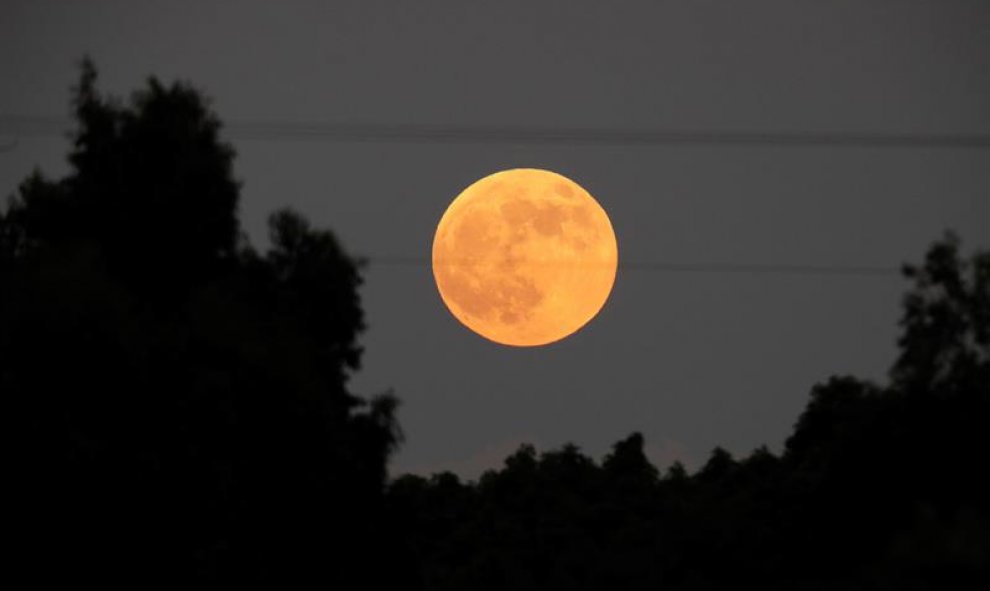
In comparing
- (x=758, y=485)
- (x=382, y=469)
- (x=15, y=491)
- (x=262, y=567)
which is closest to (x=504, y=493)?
(x=758, y=485)

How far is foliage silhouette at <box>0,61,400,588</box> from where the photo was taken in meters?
41.8

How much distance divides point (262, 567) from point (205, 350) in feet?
19.2

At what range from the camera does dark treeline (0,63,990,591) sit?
136ft

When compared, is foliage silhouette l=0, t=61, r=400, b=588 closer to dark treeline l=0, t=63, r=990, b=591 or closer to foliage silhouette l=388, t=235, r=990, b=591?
dark treeline l=0, t=63, r=990, b=591

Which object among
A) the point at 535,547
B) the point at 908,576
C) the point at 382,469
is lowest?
the point at 908,576

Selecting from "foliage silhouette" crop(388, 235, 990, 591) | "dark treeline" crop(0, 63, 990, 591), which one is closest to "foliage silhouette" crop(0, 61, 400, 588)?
"dark treeline" crop(0, 63, 990, 591)

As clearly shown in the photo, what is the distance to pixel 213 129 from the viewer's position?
52.7 meters

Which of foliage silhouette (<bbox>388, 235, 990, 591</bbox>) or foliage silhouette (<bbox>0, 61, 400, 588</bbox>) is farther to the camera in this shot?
foliage silhouette (<bbox>0, 61, 400, 588</bbox>)

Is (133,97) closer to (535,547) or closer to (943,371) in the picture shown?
(943,371)

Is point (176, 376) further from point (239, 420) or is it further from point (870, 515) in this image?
point (870, 515)

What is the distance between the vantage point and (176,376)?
44500mm

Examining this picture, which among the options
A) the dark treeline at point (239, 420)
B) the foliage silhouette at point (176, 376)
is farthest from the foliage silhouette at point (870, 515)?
the foliage silhouette at point (176, 376)

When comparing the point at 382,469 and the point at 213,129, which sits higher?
the point at 213,129

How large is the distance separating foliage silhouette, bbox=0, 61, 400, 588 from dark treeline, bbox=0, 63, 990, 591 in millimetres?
56
